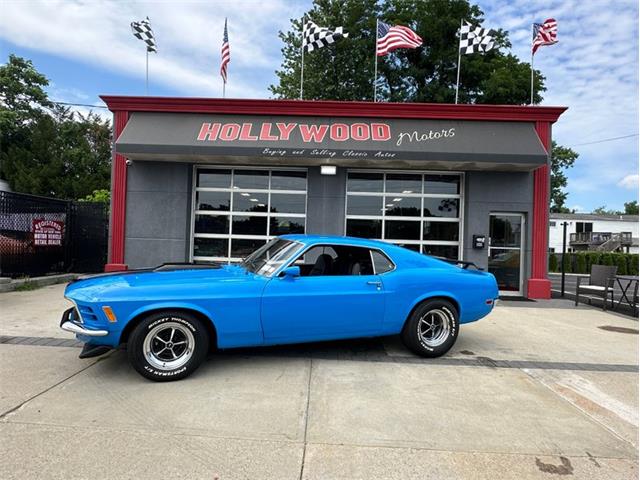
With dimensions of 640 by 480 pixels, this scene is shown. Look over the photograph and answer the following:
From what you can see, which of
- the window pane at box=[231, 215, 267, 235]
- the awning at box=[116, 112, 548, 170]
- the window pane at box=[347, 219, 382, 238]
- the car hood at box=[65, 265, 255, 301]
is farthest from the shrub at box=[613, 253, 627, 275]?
the car hood at box=[65, 265, 255, 301]

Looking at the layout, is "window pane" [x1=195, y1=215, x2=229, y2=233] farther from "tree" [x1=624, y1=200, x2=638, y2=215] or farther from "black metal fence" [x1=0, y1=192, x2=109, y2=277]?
"tree" [x1=624, y1=200, x2=638, y2=215]

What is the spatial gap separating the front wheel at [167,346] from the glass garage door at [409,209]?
7.42 m

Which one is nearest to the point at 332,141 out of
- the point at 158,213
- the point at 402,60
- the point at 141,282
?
the point at 158,213

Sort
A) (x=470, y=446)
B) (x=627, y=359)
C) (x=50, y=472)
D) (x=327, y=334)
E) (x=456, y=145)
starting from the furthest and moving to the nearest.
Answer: (x=456, y=145) < (x=627, y=359) < (x=327, y=334) < (x=470, y=446) < (x=50, y=472)

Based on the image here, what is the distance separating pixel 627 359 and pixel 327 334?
419 cm

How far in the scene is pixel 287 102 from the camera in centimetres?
1055

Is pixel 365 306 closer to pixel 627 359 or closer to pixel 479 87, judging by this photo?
pixel 627 359

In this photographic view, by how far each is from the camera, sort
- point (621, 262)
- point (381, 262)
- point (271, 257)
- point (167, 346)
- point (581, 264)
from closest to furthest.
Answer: point (167, 346) < point (271, 257) < point (381, 262) < point (621, 262) < point (581, 264)

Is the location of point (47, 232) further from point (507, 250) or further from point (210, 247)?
point (507, 250)

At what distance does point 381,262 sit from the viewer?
16.5 feet

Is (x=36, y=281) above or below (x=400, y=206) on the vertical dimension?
below

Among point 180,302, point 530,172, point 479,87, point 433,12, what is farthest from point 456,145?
point 433,12

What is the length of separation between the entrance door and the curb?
1170cm

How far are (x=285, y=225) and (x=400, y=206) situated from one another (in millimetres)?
3202
